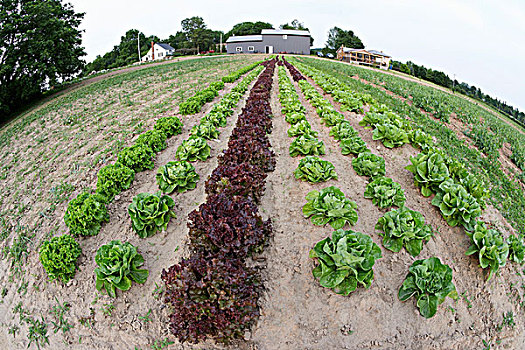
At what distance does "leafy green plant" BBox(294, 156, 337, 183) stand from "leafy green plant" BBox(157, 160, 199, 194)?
239cm

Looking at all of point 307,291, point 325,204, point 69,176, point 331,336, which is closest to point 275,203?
point 325,204

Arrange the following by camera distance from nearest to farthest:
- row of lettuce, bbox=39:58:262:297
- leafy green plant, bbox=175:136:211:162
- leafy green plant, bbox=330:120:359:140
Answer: row of lettuce, bbox=39:58:262:297
leafy green plant, bbox=175:136:211:162
leafy green plant, bbox=330:120:359:140

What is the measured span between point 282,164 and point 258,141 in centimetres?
86

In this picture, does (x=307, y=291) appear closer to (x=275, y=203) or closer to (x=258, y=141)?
(x=275, y=203)

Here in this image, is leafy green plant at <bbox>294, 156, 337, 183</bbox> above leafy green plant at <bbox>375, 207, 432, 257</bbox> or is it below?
above

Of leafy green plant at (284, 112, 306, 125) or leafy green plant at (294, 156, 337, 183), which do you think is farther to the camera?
leafy green plant at (284, 112, 306, 125)

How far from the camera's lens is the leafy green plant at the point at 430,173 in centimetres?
672

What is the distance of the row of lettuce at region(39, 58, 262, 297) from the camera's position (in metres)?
4.83

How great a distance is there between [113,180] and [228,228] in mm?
3780

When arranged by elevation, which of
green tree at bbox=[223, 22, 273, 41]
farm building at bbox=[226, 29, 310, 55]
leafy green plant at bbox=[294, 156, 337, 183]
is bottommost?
leafy green plant at bbox=[294, 156, 337, 183]

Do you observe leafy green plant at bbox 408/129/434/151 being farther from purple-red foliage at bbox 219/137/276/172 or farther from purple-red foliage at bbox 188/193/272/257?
purple-red foliage at bbox 188/193/272/257

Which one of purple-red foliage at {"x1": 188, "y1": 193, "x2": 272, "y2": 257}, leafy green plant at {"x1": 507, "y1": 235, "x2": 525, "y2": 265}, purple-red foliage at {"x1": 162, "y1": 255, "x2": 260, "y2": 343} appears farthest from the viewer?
leafy green plant at {"x1": 507, "y1": 235, "x2": 525, "y2": 265}

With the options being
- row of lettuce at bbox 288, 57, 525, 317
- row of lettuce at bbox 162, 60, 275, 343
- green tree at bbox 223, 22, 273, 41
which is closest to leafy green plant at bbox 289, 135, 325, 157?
row of lettuce at bbox 288, 57, 525, 317

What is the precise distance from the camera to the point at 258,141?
7867mm
